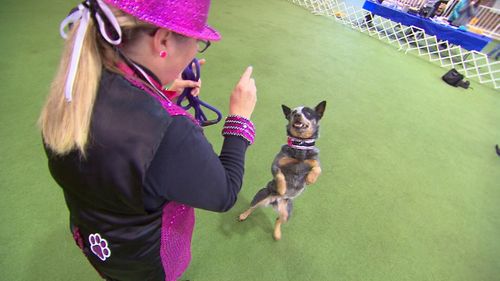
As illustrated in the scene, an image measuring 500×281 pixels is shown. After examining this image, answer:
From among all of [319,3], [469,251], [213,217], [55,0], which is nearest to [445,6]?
[319,3]

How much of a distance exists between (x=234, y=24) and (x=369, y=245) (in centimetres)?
443

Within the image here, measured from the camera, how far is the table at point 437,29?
5109mm

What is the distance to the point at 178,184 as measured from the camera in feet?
1.91

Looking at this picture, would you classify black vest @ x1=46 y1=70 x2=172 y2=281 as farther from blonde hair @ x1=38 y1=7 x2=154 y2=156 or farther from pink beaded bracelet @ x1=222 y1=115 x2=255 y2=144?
pink beaded bracelet @ x1=222 y1=115 x2=255 y2=144

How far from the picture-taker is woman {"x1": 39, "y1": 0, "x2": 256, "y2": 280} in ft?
1.63

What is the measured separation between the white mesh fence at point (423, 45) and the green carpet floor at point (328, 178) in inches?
49.8

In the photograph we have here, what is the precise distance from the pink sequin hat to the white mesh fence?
6273 mm

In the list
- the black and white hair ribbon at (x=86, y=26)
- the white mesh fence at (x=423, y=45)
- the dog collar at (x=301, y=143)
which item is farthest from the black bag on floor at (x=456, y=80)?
the black and white hair ribbon at (x=86, y=26)

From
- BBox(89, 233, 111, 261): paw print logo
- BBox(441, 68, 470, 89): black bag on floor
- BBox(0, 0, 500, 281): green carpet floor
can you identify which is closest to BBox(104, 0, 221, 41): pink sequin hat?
BBox(89, 233, 111, 261): paw print logo

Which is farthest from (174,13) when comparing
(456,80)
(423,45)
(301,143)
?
(423,45)

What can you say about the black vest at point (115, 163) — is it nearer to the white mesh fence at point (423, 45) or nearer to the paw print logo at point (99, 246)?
the paw print logo at point (99, 246)

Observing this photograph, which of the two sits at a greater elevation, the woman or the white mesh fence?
the woman

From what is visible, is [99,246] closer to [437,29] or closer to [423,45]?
[437,29]

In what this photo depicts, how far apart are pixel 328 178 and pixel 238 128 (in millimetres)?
1774
